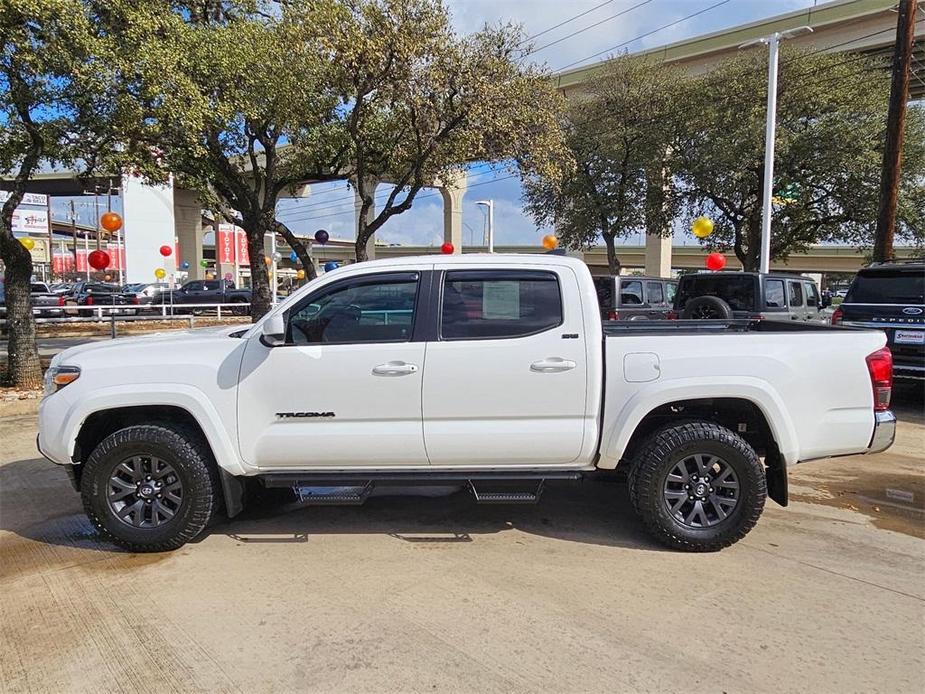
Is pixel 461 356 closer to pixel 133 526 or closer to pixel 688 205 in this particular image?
pixel 133 526

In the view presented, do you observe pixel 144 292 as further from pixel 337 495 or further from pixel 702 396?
pixel 702 396

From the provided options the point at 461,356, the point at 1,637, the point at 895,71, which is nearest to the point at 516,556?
the point at 461,356

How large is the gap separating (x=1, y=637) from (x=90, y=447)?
1.46m

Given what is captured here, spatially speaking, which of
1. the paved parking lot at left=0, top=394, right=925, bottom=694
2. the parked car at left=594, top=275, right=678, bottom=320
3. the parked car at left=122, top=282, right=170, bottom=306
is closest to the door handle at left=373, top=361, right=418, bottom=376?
the paved parking lot at left=0, top=394, right=925, bottom=694

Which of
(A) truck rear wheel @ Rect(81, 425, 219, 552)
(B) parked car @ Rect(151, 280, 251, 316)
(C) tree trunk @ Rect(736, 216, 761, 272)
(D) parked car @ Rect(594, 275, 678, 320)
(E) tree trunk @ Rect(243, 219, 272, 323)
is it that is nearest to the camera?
(A) truck rear wheel @ Rect(81, 425, 219, 552)

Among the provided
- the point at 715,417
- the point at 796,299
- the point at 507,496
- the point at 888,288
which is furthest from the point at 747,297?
the point at 507,496

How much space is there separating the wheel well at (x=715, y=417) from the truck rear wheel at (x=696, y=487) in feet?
0.42

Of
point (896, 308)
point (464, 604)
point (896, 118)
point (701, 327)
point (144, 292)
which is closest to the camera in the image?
point (464, 604)

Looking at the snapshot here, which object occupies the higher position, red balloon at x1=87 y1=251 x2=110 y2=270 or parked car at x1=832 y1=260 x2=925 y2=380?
red balloon at x1=87 y1=251 x2=110 y2=270

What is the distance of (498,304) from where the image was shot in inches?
169

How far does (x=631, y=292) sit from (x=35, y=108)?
11.6 m

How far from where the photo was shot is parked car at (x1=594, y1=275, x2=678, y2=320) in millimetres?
13453

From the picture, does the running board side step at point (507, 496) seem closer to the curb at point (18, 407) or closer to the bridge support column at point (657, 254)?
the curb at point (18, 407)

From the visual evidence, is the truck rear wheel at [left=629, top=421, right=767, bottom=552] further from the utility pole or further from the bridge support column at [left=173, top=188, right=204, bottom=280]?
the bridge support column at [left=173, top=188, right=204, bottom=280]
